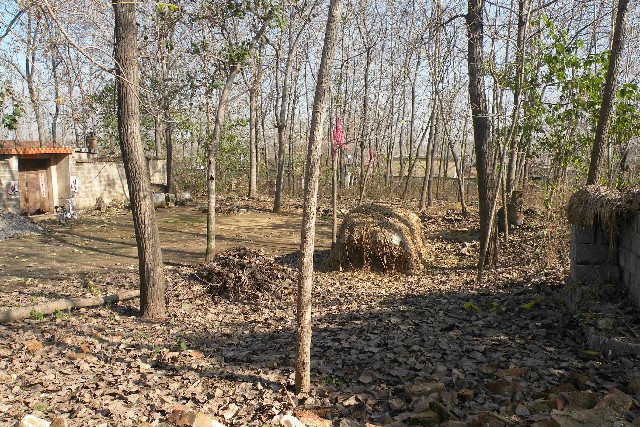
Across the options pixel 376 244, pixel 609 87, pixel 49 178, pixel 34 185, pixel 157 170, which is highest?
pixel 609 87

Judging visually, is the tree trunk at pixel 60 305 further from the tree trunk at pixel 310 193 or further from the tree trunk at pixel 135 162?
the tree trunk at pixel 310 193

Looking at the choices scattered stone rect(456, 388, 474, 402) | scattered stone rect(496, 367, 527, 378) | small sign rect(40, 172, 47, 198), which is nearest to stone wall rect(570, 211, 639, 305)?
scattered stone rect(496, 367, 527, 378)

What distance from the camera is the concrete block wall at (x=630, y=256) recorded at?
5.45 meters

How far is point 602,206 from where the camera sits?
19.8ft

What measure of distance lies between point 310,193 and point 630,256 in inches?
146

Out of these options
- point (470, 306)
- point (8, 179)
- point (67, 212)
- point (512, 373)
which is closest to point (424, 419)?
point (512, 373)

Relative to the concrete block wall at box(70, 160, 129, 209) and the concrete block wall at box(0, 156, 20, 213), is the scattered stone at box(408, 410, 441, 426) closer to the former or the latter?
the concrete block wall at box(0, 156, 20, 213)

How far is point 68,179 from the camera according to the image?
18969 millimetres

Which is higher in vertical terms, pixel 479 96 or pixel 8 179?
pixel 479 96

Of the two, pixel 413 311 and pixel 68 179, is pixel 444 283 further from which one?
pixel 68 179

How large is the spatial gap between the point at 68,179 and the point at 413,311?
15911 millimetres

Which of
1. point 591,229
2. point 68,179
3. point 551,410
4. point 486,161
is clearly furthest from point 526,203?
point 68,179

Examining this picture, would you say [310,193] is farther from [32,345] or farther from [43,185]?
[43,185]

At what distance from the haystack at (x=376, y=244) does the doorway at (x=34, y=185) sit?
12.6m
